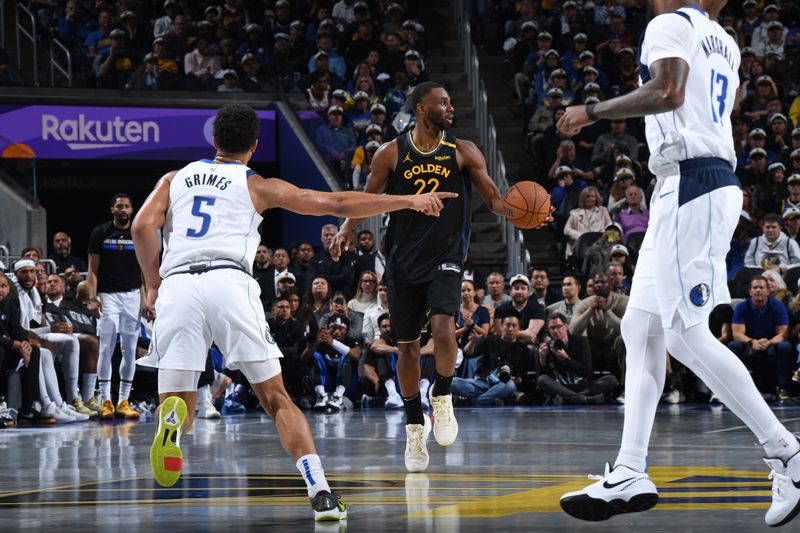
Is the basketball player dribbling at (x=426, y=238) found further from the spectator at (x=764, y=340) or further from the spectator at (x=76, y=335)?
the spectator at (x=764, y=340)

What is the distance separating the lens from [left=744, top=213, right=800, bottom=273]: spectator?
15.8 metres

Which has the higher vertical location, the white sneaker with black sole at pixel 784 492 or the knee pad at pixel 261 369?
the knee pad at pixel 261 369

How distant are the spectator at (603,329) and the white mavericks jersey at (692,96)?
9607mm

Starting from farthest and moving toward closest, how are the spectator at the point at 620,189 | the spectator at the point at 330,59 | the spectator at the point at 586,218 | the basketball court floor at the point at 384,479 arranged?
1. the spectator at the point at 330,59
2. the spectator at the point at 620,189
3. the spectator at the point at 586,218
4. the basketball court floor at the point at 384,479

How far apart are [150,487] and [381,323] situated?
837 centimetres

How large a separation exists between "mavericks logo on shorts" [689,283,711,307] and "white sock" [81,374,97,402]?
34.5 ft

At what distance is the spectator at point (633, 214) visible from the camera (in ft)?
56.0

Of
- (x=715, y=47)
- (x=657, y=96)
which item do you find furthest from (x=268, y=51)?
(x=657, y=96)

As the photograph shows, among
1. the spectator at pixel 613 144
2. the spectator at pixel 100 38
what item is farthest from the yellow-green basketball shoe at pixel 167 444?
the spectator at pixel 100 38

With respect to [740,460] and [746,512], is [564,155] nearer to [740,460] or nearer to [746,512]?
[740,460]

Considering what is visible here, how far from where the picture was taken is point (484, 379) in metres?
15.2

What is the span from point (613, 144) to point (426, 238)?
11142 millimetres

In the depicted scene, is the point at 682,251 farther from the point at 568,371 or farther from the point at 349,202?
the point at 568,371

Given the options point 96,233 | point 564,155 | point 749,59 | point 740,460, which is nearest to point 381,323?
point 96,233
